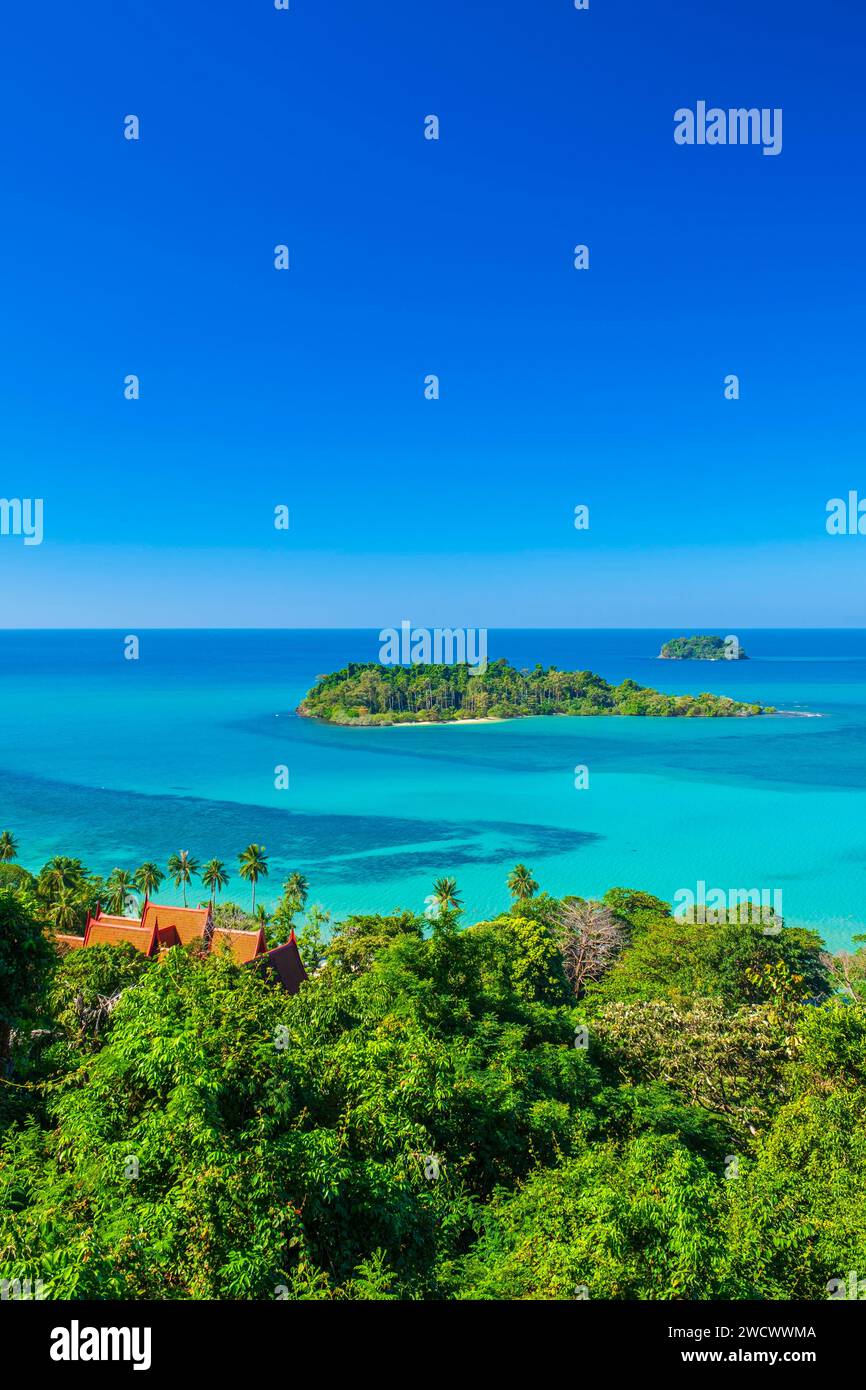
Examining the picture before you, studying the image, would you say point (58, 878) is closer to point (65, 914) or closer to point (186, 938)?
point (65, 914)

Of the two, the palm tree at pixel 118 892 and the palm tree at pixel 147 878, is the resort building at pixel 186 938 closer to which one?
the palm tree at pixel 118 892

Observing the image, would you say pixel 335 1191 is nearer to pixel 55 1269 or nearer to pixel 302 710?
pixel 55 1269

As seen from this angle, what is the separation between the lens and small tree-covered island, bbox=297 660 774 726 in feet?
456

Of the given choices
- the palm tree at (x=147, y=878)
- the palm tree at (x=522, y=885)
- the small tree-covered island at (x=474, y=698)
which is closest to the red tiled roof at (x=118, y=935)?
the palm tree at (x=147, y=878)

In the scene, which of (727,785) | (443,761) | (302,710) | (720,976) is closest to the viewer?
(720,976)

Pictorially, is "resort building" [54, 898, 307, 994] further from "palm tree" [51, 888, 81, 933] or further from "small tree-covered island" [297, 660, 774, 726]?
"small tree-covered island" [297, 660, 774, 726]

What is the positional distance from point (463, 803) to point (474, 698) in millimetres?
71154

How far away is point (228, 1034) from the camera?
28.5ft

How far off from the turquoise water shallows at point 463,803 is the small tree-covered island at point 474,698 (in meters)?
9.21

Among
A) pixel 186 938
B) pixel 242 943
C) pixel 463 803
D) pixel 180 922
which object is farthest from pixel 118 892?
pixel 463 803

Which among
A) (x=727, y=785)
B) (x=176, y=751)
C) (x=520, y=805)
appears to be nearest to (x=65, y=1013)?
(x=520, y=805)

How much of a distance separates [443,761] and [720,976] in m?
74.8

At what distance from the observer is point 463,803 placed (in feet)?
250

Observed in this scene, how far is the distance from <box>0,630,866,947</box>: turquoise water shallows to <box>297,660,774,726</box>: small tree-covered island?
30.2 feet
